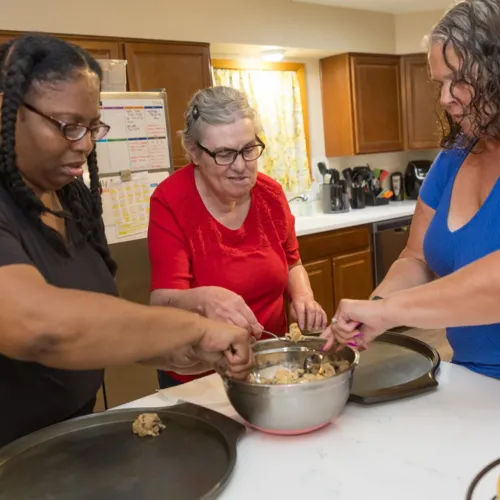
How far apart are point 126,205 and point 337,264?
5.31 ft

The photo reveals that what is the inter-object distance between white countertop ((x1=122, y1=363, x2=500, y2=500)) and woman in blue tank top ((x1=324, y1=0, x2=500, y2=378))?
158 mm

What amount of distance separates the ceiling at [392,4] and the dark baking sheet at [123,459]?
3533 mm

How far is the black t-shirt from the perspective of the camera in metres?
1.13

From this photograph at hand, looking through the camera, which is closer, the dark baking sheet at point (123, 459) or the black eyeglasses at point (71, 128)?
the dark baking sheet at point (123, 459)

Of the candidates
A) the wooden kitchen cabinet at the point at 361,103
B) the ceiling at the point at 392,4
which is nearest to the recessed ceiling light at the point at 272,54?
the ceiling at the point at 392,4

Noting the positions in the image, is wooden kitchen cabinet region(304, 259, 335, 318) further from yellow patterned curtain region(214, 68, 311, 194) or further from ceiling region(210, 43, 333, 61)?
ceiling region(210, 43, 333, 61)

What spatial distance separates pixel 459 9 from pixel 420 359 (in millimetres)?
770

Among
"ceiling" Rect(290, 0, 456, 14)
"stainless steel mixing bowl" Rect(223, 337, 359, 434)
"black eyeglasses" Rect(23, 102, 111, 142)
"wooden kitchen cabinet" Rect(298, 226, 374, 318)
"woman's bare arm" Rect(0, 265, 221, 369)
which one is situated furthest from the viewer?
"ceiling" Rect(290, 0, 456, 14)

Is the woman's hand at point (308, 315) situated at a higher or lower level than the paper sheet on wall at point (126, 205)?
lower

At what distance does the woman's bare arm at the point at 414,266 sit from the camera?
1.51 metres

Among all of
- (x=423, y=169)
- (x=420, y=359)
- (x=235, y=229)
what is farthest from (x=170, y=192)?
(x=423, y=169)

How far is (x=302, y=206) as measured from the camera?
4.23 meters

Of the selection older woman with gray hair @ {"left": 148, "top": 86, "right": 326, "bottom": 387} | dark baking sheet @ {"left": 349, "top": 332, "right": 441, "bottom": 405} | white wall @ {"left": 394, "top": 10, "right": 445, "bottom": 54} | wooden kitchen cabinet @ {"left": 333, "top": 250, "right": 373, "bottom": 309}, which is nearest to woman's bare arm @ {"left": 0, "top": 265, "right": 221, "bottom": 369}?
dark baking sheet @ {"left": 349, "top": 332, "right": 441, "bottom": 405}

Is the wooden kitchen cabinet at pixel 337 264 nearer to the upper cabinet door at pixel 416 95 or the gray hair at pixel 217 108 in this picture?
the upper cabinet door at pixel 416 95
